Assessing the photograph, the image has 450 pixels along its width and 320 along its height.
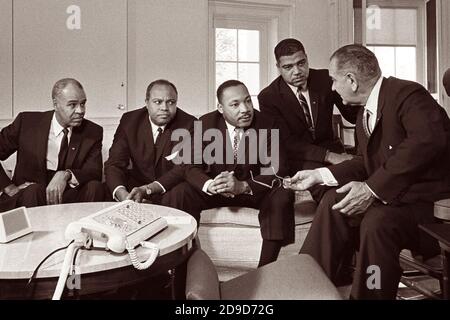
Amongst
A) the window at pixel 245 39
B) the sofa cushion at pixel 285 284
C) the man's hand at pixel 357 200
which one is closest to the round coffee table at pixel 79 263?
the sofa cushion at pixel 285 284

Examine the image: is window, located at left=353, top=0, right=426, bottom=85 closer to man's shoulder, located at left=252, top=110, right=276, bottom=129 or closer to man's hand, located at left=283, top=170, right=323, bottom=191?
man's shoulder, located at left=252, top=110, right=276, bottom=129

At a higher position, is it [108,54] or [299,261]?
[108,54]

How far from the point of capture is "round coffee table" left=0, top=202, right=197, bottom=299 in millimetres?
1103

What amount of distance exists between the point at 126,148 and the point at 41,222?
4.34 feet

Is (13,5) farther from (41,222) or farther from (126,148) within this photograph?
(41,222)

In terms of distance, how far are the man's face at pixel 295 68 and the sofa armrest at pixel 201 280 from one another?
1805mm

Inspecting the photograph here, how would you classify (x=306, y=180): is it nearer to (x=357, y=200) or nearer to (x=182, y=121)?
(x=357, y=200)

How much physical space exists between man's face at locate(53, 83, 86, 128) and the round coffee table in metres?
1.42

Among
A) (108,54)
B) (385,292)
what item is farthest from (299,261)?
(108,54)

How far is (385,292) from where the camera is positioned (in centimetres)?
168

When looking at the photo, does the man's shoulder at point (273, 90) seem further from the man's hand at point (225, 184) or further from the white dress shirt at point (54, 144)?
the white dress shirt at point (54, 144)

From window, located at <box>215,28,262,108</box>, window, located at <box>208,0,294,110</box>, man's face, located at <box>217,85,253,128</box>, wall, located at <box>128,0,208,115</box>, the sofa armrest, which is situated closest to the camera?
the sofa armrest

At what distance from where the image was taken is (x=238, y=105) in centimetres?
261

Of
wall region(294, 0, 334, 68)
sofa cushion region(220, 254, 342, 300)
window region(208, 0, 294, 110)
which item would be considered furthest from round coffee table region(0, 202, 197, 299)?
wall region(294, 0, 334, 68)
